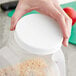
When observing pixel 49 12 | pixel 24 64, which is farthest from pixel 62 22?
pixel 24 64

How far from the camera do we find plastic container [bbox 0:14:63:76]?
467mm

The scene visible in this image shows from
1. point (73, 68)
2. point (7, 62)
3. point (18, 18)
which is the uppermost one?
point (18, 18)

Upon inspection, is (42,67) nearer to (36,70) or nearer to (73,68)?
(36,70)

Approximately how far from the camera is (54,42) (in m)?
0.48

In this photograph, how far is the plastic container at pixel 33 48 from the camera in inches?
18.4

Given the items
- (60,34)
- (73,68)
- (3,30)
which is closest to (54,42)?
(60,34)

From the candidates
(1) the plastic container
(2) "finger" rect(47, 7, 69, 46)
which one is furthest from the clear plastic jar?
(2) "finger" rect(47, 7, 69, 46)

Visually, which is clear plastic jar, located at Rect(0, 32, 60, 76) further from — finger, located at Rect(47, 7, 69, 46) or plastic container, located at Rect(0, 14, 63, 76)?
finger, located at Rect(47, 7, 69, 46)

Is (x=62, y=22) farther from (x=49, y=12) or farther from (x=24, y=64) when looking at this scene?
(x=24, y=64)

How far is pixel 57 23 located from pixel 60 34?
0.12ft

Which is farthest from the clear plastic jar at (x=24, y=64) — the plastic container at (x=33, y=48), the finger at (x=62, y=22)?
the finger at (x=62, y=22)

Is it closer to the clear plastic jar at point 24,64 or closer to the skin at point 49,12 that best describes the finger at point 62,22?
the skin at point 49,12

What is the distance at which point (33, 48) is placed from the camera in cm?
46

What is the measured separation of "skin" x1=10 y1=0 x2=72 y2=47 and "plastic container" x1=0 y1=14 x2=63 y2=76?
0.02 meters
